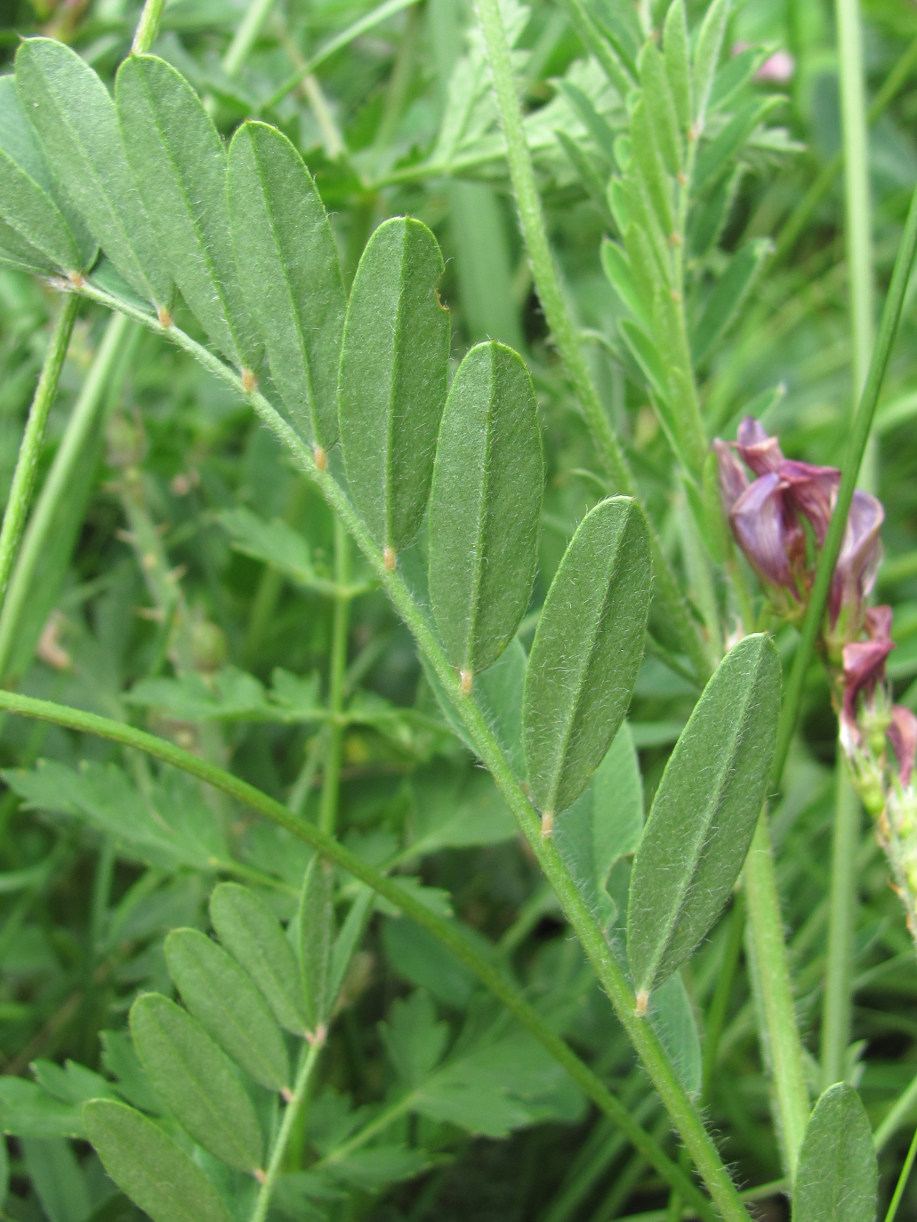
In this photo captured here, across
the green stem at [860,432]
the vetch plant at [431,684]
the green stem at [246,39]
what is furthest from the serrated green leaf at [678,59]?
the green stem at [246,39]

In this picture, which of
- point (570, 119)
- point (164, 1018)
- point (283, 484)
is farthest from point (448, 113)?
point (164, 1018)

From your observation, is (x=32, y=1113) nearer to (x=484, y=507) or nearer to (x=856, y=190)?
(x=484, y=507)

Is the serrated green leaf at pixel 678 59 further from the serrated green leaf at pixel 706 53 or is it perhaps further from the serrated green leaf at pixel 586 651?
the serrated green leaf at pixel 586 651

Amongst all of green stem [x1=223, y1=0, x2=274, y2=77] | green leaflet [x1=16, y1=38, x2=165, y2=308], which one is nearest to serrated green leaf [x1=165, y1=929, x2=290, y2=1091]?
green leaflet [x1=16, y1=38, x2=165, y2=308]

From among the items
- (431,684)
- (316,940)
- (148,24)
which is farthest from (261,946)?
(148,24)

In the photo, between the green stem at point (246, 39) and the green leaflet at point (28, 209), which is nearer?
the green leaflet at point (28, 209)

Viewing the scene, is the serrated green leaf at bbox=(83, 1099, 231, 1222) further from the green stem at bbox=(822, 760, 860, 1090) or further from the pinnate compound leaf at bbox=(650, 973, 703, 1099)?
the green stem at bbox=(822, 760, 860, 1090)

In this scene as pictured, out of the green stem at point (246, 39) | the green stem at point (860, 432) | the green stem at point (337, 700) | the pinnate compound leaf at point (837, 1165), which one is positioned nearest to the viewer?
the pinnate compound leaf at point (837, 1165)
